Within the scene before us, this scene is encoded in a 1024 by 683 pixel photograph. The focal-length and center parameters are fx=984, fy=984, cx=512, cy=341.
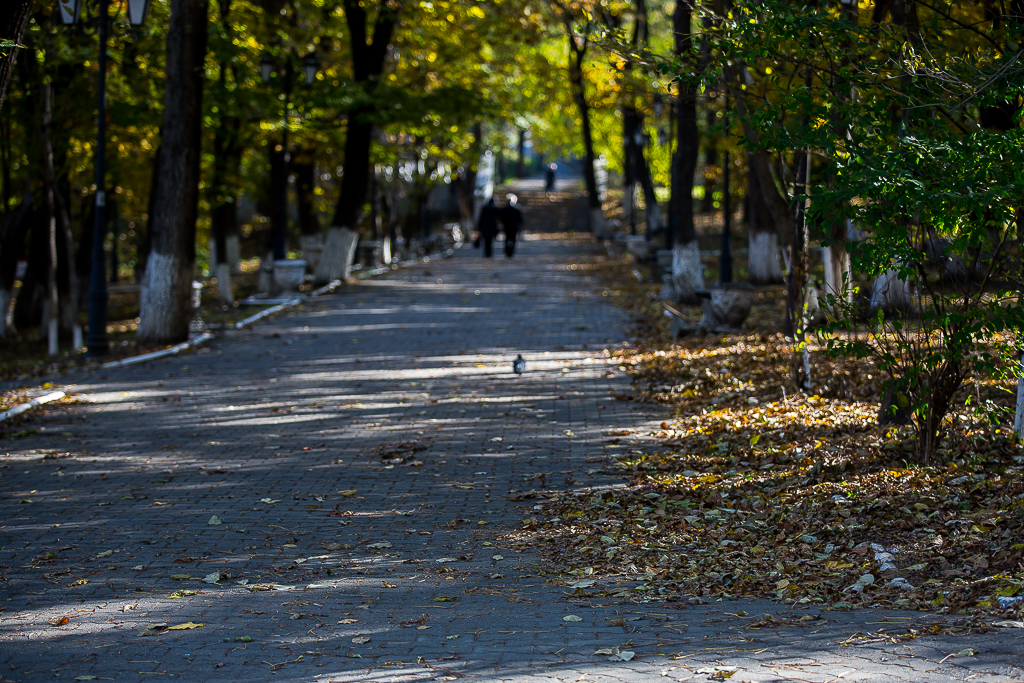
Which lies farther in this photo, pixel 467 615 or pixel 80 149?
pixel 80 149

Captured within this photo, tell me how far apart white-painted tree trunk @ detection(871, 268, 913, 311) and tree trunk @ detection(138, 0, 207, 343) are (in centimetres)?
946

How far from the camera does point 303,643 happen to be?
14.5 feet

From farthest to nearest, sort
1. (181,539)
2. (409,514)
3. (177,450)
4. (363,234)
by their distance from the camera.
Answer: (363,234), (177,450), (409,514), (181,539)

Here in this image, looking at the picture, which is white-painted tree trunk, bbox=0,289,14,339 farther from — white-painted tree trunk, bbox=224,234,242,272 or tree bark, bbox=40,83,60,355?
white-painted tree trunk, bbox=224,234,242,272

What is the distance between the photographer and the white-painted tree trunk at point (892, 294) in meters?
6.90

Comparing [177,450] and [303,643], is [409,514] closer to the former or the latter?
[303,643]

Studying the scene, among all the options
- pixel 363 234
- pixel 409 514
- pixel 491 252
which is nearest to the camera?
pixel 409 514

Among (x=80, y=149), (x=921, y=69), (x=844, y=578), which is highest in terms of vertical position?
(x=80, y=149)

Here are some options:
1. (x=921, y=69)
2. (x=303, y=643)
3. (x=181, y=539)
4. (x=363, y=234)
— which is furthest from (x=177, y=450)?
(x=363, y=234)

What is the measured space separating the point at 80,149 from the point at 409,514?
15689 mm

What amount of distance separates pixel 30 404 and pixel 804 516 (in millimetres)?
7866

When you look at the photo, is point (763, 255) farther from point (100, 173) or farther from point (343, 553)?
point (343, 553)

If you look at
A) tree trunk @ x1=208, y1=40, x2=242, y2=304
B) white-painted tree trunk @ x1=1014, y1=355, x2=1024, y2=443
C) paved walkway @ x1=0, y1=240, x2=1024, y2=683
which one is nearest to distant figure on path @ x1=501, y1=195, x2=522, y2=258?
tree trunk @ x1=208, y1=40, x2=242, y2=304

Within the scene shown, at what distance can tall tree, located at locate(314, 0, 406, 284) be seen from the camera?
2155 cm
